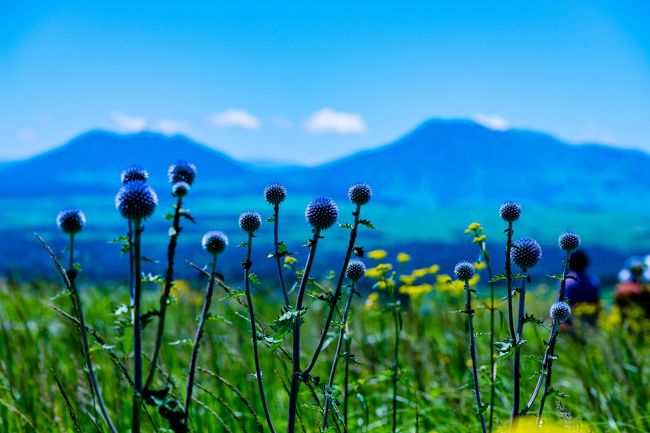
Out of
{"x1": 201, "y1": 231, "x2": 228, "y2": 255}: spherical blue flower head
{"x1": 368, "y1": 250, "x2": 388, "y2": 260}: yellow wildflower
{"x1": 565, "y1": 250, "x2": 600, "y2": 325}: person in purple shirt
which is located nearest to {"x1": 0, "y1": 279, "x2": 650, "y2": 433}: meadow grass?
{"x1": 368, "y1": 250, "x2": 388, "y2": 260}: yellow wildflower

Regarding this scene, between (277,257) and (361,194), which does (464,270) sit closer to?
(361,194)

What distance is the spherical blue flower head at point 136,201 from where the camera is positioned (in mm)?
1607

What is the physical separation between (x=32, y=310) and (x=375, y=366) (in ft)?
15.3

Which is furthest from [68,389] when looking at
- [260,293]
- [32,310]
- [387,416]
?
[260,293]

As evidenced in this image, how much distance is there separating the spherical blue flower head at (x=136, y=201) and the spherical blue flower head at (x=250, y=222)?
1.55 feet

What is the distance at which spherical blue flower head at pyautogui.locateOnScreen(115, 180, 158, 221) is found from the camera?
5.27ft

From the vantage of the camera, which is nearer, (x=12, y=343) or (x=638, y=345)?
(x=12, y=343)

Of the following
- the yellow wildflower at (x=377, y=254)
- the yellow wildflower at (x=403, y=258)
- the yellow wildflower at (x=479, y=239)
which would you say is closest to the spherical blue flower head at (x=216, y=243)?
the yellow wildflower at (x=479, y=239)

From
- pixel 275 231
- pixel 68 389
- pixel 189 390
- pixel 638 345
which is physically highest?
pixel 275 231

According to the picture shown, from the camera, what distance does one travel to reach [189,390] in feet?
5.43

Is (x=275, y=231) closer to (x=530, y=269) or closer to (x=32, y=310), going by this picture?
(x=530, y=269)

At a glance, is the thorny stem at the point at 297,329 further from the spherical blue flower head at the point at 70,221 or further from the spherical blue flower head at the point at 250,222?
the spherical blue flower head at the point at 70,221

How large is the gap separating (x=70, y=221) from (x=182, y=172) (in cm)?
34

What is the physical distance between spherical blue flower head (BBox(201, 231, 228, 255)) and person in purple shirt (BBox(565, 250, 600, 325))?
6741 millimetres
